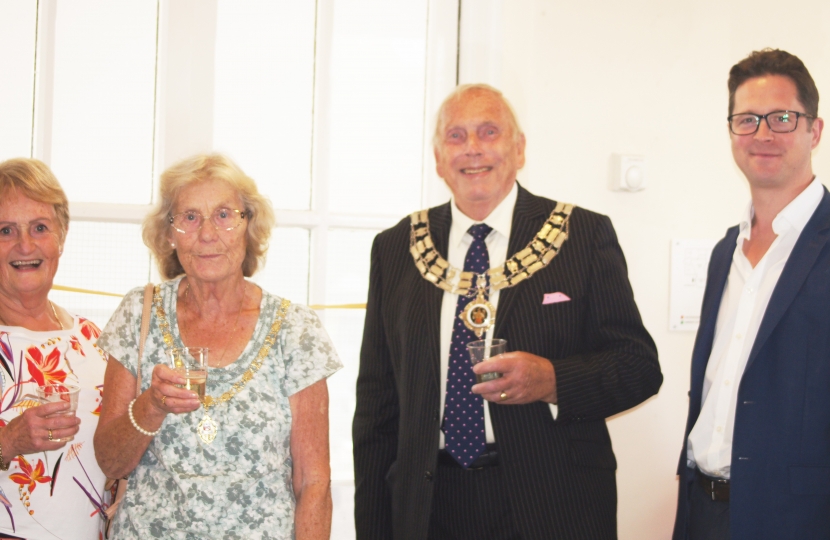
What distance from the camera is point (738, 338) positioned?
2146 millimetres

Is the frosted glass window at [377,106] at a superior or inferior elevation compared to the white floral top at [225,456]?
superior

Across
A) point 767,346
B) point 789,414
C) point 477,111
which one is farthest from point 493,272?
point 789,414

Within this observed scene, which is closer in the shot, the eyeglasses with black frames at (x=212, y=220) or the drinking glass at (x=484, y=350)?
the drinking glass at (x=484, y=350)

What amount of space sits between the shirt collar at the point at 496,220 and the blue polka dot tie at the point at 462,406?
25cm

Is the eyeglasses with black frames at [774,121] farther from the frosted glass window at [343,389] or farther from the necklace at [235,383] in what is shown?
the frosted glass window at [343,389]

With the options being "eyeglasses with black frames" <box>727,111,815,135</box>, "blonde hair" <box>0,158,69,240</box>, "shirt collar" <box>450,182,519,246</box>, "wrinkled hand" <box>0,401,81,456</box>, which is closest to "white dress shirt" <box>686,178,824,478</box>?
"eyeglasses with black frames" <box>727,111,815,135</box>

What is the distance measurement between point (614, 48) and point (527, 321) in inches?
59.2

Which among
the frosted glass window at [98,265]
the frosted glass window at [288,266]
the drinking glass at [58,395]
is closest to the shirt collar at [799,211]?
the frosted glass window at [288,266]

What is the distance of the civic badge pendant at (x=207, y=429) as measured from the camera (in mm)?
1952

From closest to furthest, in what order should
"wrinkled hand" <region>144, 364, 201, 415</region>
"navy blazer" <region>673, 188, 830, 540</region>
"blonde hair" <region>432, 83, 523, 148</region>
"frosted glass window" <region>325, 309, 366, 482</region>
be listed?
"wrinkled hand" <region>144, 364, 201, 415</region> → "navy blazer" <region>673, 188, 830, 540</region> → "blonde hair" <region>432, 83, 523, 148</region> → "frosted glass window" <region>325, 309, 366, 482</region>

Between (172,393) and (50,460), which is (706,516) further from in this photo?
Result: (50,460)

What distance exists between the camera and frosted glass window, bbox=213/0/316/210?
3.02 metres

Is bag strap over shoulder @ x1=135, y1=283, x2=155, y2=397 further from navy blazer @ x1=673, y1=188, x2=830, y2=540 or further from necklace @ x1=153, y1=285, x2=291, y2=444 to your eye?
navy blazer @ x1=673, y1=188, x2=830, y2=540

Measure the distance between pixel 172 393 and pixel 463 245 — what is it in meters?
1.03
